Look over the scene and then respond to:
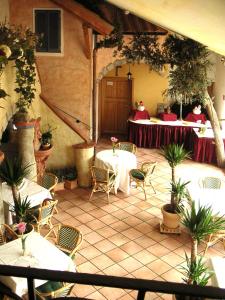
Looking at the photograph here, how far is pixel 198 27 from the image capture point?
2.22 m

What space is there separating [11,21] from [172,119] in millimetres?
6339

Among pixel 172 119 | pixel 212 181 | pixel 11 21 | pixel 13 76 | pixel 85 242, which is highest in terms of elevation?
pixel 11 21

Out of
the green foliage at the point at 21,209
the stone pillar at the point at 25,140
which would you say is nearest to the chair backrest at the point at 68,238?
the green foliage at the point at 21,209

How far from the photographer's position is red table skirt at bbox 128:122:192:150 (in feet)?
40.1

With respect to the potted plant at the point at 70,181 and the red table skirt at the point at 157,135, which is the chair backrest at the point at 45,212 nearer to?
the potted plant at the point at 70,181

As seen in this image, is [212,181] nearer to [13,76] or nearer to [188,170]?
[188,170]

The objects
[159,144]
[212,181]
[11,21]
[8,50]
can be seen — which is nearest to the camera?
[8,50]

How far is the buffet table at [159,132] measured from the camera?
1222 centimetres

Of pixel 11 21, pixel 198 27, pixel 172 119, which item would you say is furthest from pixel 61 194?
pixel 198 27

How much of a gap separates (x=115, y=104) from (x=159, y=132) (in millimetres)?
2484

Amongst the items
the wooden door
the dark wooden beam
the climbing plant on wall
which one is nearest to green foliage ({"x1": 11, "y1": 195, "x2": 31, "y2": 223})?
the climbing plant on wall

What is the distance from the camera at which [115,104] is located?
14.0 meters

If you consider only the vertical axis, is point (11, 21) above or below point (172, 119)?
above

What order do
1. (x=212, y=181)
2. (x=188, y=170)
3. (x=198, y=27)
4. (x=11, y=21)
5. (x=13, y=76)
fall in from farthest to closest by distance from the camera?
(x=188, y=170), (x=11, y=21), (x=212, y=181), (x=13, y=76), (x=198, y=27)
